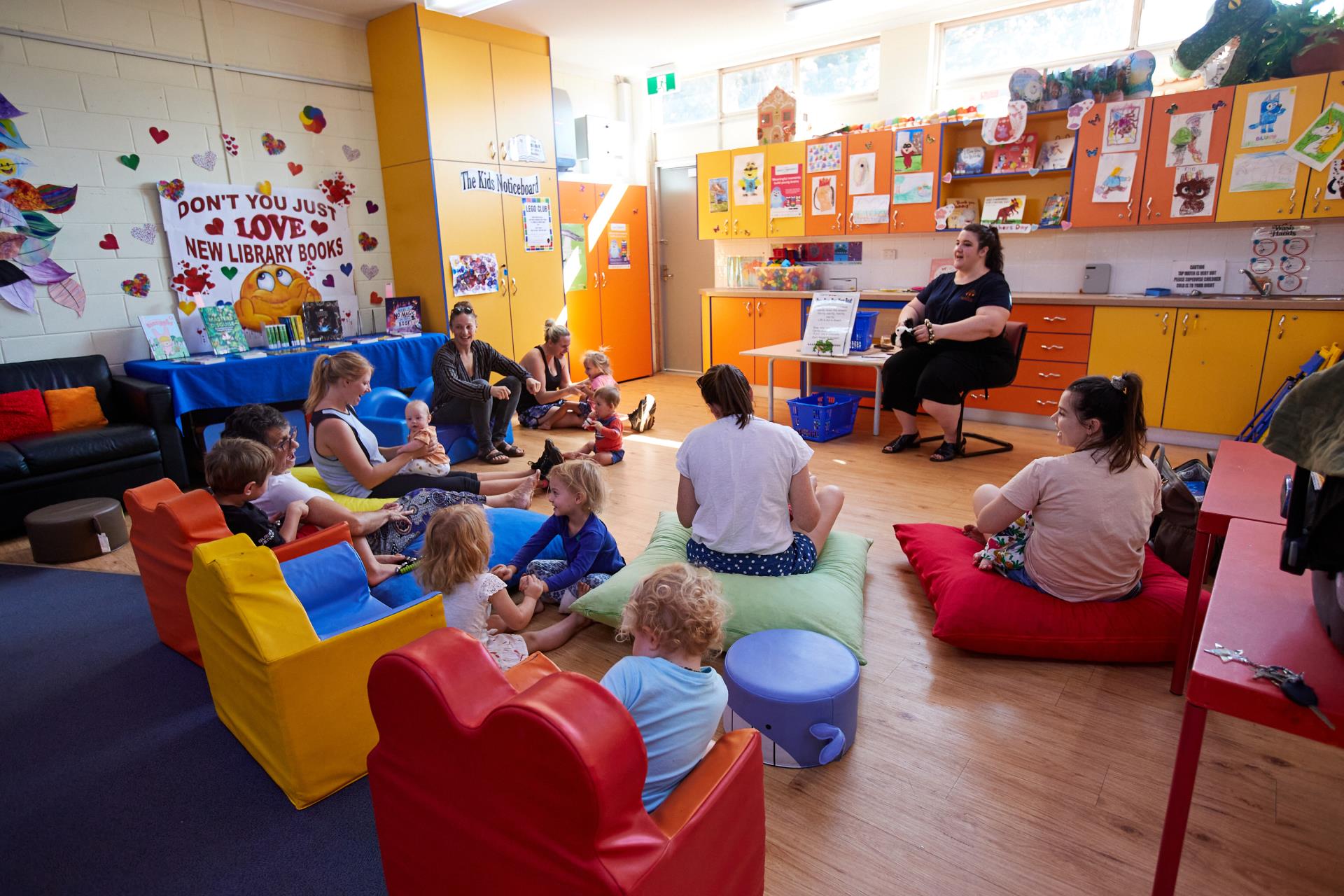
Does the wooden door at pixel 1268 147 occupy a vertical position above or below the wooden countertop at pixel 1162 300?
above

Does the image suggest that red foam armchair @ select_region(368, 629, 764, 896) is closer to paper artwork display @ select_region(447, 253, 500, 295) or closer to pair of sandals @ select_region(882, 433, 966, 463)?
pair of sandals @ select_region(882, 433, 966, 463)

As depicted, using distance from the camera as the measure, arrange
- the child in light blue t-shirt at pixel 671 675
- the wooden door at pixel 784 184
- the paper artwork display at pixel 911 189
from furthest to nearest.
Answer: the wooden door at pixel 784 184 < the paper artwork display at pixel 911 189 < the child in light blue t-shirt at pixel 671 675

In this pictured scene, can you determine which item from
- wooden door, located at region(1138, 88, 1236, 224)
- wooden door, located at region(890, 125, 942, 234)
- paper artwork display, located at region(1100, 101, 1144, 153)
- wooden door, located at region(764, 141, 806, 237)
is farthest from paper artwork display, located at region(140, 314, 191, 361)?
wooden door, located at region(1138, 88, 1236, 224)

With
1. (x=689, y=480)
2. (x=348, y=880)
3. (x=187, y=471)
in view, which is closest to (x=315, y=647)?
(x=348, y=880)

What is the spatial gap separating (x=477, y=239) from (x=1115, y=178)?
15.9 ft

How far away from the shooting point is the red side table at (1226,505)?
78.9 inches

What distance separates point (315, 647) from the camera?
6.28 feet

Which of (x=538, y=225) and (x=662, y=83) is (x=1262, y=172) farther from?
(x=662, y=83)

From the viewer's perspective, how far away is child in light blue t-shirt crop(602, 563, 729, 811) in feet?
4.57

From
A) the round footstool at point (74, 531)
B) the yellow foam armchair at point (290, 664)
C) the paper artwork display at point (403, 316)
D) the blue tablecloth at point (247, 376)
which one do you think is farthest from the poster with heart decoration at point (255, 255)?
the yellow foam armchair at point (290, 664)

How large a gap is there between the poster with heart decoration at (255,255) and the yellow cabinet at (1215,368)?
6.14 meters

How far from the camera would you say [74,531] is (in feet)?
12.2

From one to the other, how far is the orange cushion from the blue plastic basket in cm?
453

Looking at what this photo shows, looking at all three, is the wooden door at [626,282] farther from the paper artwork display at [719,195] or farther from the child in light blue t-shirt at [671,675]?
the child in light blue t-shirt at [671,675]
